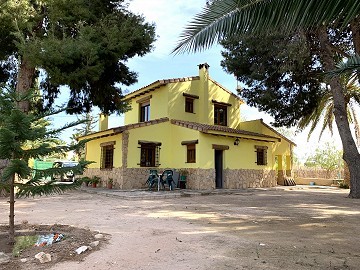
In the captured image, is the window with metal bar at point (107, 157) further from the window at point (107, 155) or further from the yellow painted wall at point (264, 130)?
the yellow painted wall at point (264, 130)

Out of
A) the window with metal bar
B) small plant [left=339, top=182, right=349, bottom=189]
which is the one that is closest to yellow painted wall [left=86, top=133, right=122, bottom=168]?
the window with metal bar

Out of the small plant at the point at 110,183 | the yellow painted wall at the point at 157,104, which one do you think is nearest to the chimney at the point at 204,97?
the yellow painted wall at the point at 157,104

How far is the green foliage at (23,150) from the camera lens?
417 centimetres

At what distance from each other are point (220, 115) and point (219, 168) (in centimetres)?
480

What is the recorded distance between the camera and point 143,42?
11734mm

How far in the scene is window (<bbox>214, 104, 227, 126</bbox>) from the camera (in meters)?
20.2

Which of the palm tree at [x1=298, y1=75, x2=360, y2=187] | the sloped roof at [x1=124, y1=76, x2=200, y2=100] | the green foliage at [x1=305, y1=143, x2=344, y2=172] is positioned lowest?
the green foliage at [x1=305, y1=143, x2=344, y2=172]

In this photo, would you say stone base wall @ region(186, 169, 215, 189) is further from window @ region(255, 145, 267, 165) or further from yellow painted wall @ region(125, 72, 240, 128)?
window @ region(255, 145, 267, 165)

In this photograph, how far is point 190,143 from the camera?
16156 millimetres

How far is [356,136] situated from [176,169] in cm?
1173

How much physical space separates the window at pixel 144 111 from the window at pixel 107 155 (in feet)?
12.0

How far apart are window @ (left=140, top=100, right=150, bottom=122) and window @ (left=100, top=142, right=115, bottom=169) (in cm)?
367

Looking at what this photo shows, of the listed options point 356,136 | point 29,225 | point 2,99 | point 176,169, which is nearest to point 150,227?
point 29,225

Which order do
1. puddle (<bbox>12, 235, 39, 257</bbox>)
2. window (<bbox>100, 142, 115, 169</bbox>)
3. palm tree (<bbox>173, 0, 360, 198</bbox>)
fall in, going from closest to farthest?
palm tree (<bbox>173, 0, 360, 198</bbox>), puddle (<bbox>12, 235, 39, 257</bbox>), window (<bbox>100, 142, 115, 169</bbox>)
